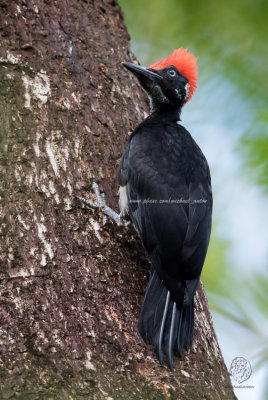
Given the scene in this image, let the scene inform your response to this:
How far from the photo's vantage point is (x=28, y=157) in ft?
10.5

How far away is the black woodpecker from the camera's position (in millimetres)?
3035

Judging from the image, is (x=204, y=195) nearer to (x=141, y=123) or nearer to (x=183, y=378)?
(x=141, y=123)

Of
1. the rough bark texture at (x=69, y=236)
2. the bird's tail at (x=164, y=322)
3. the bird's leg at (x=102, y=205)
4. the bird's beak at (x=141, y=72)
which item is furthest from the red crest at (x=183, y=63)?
the bird's tail at (x=164, y=322)

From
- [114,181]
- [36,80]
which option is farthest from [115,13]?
[114,181]

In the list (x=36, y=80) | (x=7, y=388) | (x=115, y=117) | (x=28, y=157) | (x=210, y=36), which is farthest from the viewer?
(x=210, y=36)

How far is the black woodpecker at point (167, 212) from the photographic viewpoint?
3.04 metres

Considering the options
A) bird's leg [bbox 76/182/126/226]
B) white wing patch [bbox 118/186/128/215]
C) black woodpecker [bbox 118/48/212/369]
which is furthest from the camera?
white wing patch [bbox 118/186/128/215]

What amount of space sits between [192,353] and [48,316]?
0.84 meters

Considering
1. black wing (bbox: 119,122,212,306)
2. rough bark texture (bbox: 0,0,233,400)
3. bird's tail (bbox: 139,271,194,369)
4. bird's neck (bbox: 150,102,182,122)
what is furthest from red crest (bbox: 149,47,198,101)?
bird's tail (bbox: 139,271,194,369)

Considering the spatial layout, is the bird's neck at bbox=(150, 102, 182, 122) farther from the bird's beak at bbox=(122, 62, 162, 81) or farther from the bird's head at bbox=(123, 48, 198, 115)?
the bird's beak at bbox=(122, 62, 162, 81)

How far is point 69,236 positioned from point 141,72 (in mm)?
1717

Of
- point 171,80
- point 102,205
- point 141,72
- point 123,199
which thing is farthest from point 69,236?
point 171,80

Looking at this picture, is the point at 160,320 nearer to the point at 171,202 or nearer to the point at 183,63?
the point at 171,202

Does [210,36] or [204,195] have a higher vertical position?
[210,36]
